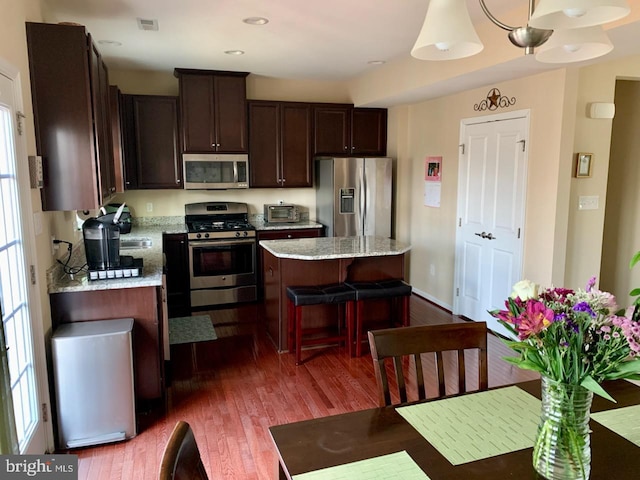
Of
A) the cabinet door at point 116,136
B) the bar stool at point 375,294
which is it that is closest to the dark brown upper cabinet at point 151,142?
the cabinet door at point 116,136

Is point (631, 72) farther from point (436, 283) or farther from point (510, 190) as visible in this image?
point (436, 283)

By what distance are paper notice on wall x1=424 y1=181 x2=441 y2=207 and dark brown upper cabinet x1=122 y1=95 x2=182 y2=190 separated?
2784mm

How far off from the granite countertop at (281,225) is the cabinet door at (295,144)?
1.54 feet

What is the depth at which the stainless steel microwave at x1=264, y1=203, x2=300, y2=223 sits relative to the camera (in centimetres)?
566

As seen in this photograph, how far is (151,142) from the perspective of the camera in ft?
16.8

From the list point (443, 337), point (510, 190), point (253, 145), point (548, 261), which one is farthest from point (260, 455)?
point (253, 145)

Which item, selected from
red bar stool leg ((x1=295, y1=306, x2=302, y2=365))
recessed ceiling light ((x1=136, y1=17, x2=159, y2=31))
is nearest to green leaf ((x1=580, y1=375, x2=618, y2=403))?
red bar stool leg ((x1=295, y1=306, x2=302, y2=365))

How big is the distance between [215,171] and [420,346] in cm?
411

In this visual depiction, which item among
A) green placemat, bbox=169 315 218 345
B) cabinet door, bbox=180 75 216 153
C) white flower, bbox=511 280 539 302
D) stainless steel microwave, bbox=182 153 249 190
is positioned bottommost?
green placemat, bbox=169 315 218 345

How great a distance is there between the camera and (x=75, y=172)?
2.70 metres

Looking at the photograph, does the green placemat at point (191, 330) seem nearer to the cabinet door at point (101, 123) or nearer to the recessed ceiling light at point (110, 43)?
the cabinet door at point (101, 123)

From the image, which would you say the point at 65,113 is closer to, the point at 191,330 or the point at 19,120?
the point at 19,120

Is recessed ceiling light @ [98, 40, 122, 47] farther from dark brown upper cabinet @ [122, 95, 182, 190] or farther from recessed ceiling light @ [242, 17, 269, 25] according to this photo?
recessed ceiling light @ [242, 17, 269, 25]

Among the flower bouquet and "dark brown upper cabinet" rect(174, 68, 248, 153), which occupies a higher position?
"dark brown upper cabinet" rect(174, 68, 248, 153)
